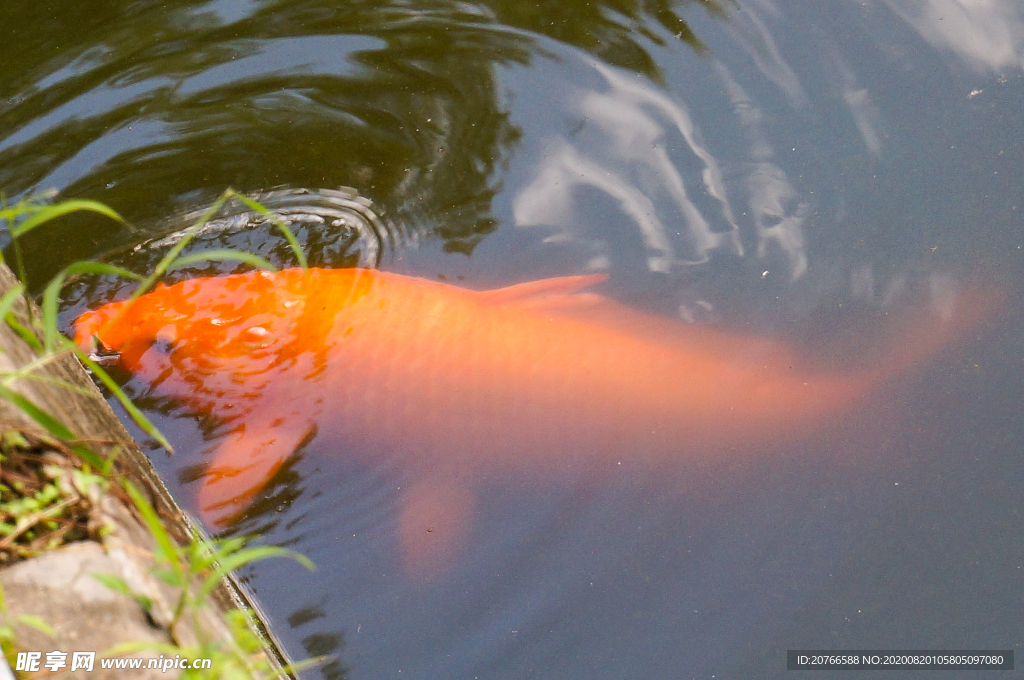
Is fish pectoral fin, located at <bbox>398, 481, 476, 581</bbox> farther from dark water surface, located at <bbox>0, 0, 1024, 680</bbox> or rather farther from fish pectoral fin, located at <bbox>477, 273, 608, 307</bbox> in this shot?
fish pectoral fin, located at <bbox>477, 273, 608, 307</bbox>

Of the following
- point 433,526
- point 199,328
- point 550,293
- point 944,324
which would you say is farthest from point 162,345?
point 944,324

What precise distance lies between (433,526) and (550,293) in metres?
1.10

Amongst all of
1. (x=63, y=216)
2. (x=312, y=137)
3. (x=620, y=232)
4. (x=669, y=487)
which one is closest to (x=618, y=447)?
(x=669, y=487)

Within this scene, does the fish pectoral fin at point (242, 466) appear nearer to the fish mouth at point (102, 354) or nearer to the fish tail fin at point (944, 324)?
the fish mouth at point (102, 354)

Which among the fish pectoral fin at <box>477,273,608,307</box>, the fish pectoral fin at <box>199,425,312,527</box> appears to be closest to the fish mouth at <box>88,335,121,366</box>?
the fish pectoral fin at <box>199,425,312,527</box>

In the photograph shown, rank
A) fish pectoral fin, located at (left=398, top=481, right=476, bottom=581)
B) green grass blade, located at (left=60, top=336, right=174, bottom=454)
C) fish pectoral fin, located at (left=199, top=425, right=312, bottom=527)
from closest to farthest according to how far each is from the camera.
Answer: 1. green grass blade, located at (left=60, top=336, right=174, bottom=454)
2. fish pectoral fin, located at (left=398, top=481, right=476, bottom=581)
3. fish pectoral fin, located at (left=199, top=425, right=312, bottom=527)

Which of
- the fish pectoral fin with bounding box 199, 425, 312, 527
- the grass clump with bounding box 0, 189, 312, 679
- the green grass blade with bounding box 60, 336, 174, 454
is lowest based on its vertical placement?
the fish pectoral fin with bounding box 199, 425, 312, 527

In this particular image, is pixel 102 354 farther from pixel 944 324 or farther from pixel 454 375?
pixel 944 324

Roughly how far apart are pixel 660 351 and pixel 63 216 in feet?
8.80

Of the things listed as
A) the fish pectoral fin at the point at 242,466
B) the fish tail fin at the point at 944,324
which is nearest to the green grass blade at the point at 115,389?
the fish pectoral fin at the point at 242,466

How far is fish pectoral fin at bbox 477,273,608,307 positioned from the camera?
3338 millimetres

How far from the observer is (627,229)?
3.40 meters

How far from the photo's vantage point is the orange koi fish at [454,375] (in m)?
3.04

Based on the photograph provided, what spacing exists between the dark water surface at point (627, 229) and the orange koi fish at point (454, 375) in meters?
0.10
